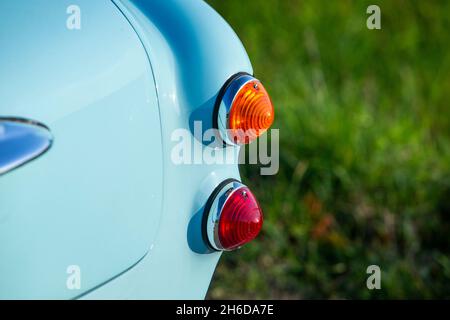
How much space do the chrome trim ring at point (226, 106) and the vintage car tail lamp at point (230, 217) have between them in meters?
0.13

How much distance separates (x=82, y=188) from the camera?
131 centimetres

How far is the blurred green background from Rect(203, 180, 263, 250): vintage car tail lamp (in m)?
1.03

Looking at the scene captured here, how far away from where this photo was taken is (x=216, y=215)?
157cm

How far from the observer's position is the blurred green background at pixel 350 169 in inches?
104

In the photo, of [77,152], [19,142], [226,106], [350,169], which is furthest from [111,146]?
[350,169]

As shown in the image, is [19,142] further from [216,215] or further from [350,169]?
[350,169]

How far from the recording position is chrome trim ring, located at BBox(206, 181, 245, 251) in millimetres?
1572

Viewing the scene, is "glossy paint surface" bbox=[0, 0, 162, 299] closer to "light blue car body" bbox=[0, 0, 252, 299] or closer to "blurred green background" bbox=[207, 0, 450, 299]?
"light blue car body" bbox=[0, 0, 252, 299]

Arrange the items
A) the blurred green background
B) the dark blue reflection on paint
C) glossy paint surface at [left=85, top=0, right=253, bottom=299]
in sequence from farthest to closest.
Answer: the blurred green background
glossy paint surface at [left=85, top=0, right=253, bottom=299]
the dark blue reflection on paint

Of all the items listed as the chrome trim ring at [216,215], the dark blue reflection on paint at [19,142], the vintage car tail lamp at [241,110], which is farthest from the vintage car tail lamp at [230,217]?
the dark blue reflection on paint at [19,142]

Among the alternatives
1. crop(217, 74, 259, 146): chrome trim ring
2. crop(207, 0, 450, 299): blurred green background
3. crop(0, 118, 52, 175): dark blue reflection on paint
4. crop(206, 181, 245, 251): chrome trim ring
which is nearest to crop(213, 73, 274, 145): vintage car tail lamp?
crop(217, 74, 259, 146): chrome trim ring

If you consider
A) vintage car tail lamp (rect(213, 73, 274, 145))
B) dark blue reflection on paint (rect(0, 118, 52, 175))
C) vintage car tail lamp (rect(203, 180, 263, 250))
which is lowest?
vintage car tail lamp (rect(203, 180, 263, 250))

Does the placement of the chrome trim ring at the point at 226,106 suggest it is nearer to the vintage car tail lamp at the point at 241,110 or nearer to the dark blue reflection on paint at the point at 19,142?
the vintage car tail lamp at the point at 241,110

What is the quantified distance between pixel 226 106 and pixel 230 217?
27 cm
